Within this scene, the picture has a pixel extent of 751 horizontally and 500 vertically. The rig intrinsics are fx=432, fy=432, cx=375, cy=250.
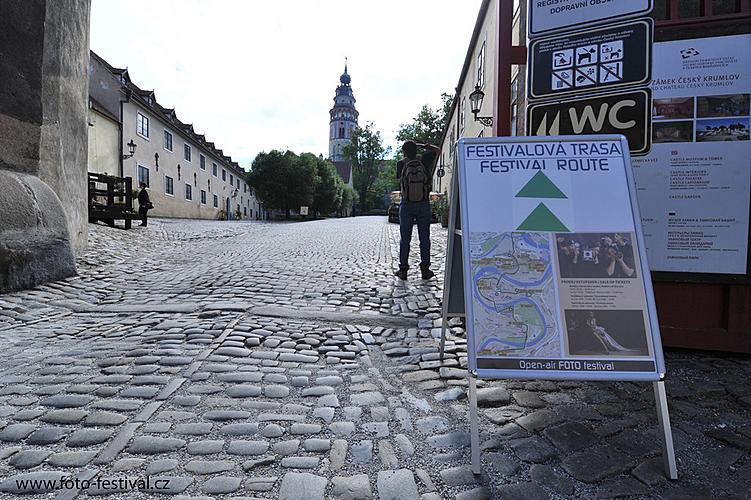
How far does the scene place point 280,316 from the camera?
4516 mm

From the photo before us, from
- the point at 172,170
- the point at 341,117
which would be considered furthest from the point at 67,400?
the point at 341,117

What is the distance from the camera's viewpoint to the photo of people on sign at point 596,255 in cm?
215

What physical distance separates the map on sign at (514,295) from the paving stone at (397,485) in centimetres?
67

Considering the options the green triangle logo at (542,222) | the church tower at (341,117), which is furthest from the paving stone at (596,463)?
the church tower at (341,117)

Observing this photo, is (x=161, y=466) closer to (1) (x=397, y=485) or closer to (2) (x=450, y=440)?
(1) (x=397, y=485)

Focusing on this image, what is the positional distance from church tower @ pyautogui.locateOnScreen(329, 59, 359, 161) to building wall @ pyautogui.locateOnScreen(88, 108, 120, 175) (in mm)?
73733

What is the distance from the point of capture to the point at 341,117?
9825cm

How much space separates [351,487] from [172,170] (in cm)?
3421

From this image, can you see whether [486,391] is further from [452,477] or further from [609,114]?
[609,114]

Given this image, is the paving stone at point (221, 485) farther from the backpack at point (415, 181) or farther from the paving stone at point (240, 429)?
the backpack at point (415, 181)

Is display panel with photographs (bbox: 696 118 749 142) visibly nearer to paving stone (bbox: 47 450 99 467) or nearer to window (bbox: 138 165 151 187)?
paving stone (bbox: 47 450 99 467)

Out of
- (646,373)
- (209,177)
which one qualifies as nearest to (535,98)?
(646,373)

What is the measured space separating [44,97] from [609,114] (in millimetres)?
7262

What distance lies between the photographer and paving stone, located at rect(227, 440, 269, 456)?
2113 millimetres
